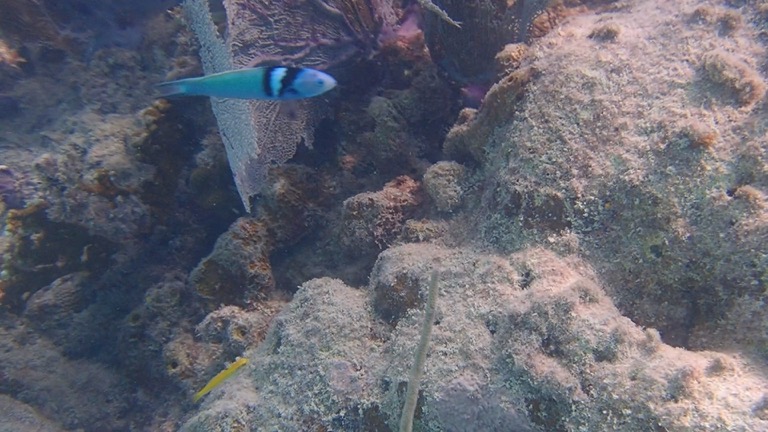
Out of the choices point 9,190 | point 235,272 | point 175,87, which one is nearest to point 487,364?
point 235,272

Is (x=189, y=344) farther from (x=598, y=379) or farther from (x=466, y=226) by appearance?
(x=598, y=379)

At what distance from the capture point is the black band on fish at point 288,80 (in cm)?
244

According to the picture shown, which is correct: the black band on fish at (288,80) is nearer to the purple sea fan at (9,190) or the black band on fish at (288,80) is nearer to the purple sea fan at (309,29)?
the purple sea fan at (309,29)

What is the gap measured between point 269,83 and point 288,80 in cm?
11

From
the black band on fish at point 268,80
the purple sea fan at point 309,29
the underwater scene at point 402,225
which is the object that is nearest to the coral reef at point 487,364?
the underwater scene at point 402,225

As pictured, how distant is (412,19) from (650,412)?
133 inches

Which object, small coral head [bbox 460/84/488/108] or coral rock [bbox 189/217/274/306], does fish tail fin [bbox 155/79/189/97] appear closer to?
coral rock [bbox 189/217/274/306]

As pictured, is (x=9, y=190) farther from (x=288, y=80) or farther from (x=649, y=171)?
(x=649, y=171)

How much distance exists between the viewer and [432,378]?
204 cm

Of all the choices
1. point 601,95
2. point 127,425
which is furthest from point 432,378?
point 127,425

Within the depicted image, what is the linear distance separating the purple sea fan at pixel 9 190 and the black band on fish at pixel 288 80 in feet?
15.3

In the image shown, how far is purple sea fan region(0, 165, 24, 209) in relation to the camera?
525 cm

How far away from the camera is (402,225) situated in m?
3.05

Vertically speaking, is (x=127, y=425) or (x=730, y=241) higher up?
(x=730, y=241)
